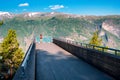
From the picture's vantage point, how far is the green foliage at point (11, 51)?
52.5m

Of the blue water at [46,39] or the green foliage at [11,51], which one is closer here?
the blue water at [46,39]

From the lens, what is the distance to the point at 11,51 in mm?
53938

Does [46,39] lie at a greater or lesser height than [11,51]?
greater

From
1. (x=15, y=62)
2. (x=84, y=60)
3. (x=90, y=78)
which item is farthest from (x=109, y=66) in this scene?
(x=15, y=62)

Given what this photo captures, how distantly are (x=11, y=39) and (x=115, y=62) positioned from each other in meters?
45.3

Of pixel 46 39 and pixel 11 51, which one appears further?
pixel 11 51

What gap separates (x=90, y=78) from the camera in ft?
41.0

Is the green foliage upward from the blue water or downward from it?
downward

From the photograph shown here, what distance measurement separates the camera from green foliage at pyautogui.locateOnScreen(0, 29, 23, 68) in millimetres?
52469

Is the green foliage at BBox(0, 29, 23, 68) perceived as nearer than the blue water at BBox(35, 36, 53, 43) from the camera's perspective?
No

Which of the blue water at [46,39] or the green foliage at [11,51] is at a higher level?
the blue water at [46,39]

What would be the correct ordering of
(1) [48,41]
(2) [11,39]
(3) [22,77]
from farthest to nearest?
(2) [11,39] → (1) [48,41] → (3) [22,77]

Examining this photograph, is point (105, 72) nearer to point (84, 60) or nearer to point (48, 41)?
point (84, 60)

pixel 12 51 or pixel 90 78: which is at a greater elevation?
pixel 90 78
